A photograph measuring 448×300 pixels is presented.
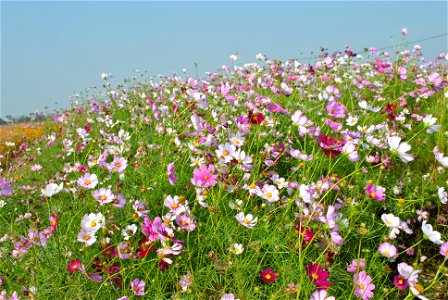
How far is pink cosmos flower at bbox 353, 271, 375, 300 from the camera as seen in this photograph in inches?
64.8

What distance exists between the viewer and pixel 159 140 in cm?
297

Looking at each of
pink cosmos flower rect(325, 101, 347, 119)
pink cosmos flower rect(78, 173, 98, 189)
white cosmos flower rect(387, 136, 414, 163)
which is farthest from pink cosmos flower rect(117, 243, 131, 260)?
pink cosmos flower rect(325, 101, 347, 119)

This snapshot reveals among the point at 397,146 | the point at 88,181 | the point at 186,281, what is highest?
the point at 397,146

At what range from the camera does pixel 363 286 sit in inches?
65.5

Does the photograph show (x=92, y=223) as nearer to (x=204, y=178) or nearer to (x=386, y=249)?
(x=204, y=178)

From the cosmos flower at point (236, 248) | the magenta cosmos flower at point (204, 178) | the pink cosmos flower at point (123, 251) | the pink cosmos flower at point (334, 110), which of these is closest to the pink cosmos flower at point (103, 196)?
the pink cosmos flower at point (123, 251)

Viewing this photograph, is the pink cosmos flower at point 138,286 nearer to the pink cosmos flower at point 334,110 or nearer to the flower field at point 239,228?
the flower field at point 239,228

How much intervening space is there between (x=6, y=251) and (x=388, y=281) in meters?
1.73

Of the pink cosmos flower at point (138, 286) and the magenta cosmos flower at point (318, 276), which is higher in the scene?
the magenta cosmos flower at point (318, 276)

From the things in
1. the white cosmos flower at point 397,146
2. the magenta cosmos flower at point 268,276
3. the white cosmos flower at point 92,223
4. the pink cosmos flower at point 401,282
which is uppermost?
the white cosmos flower at point 397,146

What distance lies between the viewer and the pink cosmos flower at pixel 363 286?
165 cm

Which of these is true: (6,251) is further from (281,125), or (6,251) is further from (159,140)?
(281,125)

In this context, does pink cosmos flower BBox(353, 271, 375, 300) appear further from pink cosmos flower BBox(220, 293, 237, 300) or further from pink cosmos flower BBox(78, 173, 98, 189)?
pink cosmos flower BBox(78, 173, 98, 189)

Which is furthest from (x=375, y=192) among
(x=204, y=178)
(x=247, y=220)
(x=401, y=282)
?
(x=204, y=178)
